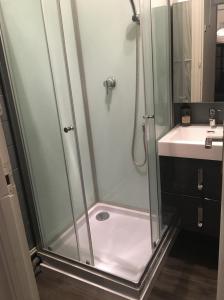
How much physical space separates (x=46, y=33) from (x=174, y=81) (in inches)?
39.6

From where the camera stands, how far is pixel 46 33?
1772 millimetres

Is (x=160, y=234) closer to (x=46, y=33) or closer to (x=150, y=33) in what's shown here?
(x=150, y=33)

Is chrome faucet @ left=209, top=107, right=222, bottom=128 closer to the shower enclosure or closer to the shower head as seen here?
the shower enclosure

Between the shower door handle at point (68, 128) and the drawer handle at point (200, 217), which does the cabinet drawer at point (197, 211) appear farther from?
the shower door handle at point (68, 128)

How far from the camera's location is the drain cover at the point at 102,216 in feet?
8.29

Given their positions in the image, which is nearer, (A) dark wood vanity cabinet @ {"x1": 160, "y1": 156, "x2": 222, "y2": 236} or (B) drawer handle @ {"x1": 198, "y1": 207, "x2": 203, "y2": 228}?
(A) dark wood vanity cabinet @ {"x1": 160, "y1": 156, "x2": 222, "y2": 236}

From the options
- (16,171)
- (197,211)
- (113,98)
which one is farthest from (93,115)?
(197,211)

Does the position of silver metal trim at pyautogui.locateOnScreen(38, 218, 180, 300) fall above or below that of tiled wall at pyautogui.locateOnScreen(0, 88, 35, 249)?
below

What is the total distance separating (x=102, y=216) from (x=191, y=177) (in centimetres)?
102

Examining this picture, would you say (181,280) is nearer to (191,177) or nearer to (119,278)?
(119,278)

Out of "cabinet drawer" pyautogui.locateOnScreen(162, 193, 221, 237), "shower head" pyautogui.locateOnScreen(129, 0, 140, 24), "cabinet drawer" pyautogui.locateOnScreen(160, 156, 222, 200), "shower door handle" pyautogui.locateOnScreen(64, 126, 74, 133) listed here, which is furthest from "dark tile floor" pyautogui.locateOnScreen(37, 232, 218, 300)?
"shower head" pyautogui.locateOnScreen(129, 0, 140, 24)

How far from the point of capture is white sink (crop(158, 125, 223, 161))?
1.70 metres

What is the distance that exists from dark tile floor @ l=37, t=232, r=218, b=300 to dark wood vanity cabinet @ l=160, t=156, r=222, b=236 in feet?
0.58

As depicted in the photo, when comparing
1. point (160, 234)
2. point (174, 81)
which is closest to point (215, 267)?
point (160, 234)
